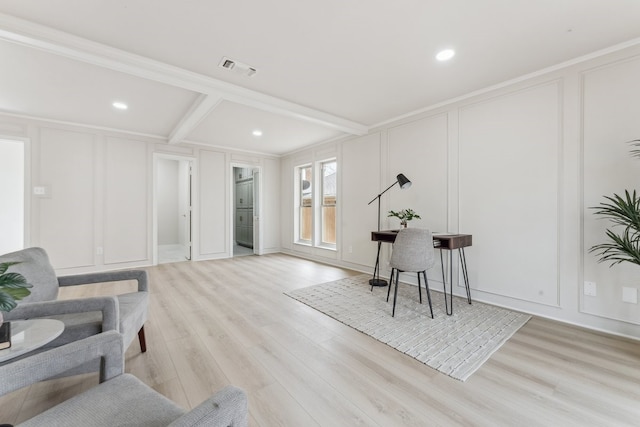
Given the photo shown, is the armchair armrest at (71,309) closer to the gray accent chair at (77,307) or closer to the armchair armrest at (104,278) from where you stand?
the gray accent chair at (77,307)

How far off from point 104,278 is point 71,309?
2.13ft

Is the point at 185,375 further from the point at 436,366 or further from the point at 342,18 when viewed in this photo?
the point at 342,18

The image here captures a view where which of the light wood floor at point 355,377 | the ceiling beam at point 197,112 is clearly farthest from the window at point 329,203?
the light wood floor at point 355,377

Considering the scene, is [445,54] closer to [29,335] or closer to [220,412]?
[220,412]

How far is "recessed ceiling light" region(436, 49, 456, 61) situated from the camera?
2365mm

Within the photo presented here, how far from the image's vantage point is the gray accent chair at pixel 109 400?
750 millimetres

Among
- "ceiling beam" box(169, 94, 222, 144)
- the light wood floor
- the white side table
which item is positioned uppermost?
"ceiling beam" box(169, 94, 222, 144)

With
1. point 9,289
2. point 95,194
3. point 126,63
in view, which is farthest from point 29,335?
point 95,194

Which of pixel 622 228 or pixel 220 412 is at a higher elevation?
pixel 622 228

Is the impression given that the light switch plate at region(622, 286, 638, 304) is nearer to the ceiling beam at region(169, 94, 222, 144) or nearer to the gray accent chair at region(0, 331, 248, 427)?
the gray accent chair at region(0, 331, 248, 427)

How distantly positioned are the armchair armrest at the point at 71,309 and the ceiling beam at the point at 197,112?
7.85ft

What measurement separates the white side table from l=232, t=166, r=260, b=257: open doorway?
5.07m

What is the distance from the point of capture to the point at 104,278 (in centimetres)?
201

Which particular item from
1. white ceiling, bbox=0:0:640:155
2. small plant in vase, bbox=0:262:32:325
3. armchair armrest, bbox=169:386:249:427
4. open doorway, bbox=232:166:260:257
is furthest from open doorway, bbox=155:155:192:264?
armchair armrest, bbox=169:386:249:427
